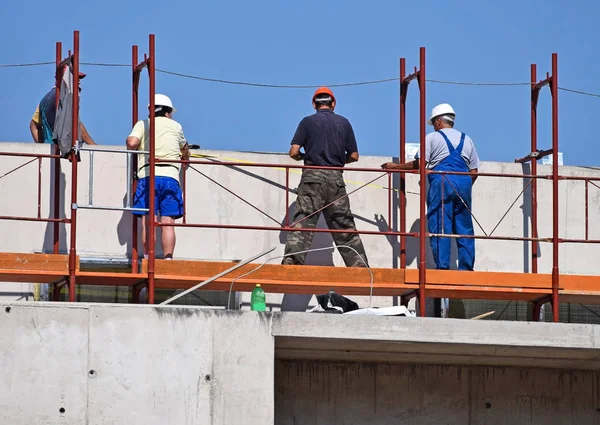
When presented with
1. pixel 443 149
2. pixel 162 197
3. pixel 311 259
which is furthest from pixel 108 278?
pixel 443 149

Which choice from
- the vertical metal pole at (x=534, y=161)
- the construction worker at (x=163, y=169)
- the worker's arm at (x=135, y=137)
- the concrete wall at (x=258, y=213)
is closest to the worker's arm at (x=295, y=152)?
the concrete wall at (x=258, y=213)

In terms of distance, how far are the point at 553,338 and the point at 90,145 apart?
5.51 meters

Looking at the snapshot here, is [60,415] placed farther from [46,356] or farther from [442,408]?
[442,408]

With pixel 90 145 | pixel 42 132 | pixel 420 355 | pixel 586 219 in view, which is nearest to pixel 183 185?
pixel 90 145

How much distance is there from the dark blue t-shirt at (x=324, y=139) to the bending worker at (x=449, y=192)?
25.8 inches

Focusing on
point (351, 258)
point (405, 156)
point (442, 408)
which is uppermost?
point (405, 156)

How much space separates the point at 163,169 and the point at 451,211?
3.11 metres

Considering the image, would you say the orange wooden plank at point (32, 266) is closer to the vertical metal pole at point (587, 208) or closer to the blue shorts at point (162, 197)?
the blue shorts at point (162, 197)

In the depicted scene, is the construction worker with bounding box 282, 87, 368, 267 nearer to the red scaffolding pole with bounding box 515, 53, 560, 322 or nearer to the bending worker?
the bending worker

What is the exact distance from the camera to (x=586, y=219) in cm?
1504

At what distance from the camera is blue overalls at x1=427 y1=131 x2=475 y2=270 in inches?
591

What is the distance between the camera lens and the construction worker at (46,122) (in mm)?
15844

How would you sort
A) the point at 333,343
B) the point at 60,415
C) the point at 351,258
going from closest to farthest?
1. the point at 60,415
2. the point at 333,343
3. the point at 351,258

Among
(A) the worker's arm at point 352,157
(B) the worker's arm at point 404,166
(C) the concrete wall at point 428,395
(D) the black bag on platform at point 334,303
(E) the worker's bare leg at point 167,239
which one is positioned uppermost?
(A) the worker's arm at point 352,157
